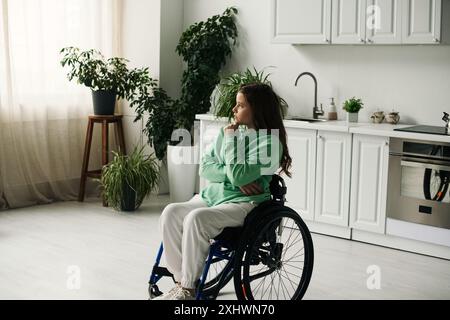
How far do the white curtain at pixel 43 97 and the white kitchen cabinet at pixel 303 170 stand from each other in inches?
77.2

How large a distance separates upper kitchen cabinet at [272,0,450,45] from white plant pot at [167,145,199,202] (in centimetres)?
119

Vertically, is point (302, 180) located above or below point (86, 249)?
above

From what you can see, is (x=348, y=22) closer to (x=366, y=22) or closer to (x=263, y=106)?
(x=366, y=22)

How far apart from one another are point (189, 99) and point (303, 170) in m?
1.29

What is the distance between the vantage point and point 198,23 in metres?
5.75

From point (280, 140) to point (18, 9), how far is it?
115 inches

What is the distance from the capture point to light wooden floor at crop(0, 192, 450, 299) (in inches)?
138

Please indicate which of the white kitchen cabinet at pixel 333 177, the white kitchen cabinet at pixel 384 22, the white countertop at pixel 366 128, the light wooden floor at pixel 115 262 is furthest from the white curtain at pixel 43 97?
the white kitchen cabinet at pixel 384 22

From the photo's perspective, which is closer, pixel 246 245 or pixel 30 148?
pixel 246 245

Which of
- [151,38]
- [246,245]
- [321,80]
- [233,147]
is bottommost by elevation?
[246,245]

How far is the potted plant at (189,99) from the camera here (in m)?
5.52

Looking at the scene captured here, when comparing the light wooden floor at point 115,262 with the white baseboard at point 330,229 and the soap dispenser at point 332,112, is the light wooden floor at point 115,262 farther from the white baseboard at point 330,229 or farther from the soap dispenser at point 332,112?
the soap dispenser at point 332,112
